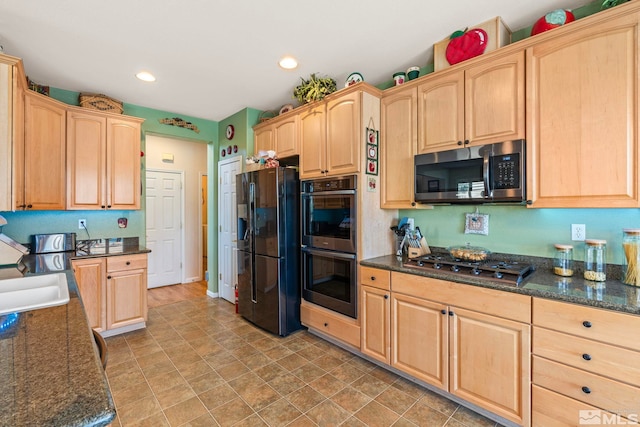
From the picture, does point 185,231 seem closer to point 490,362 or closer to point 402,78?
point 402,78

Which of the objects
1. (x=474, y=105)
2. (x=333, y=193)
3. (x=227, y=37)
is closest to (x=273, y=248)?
(x=333, y=193)

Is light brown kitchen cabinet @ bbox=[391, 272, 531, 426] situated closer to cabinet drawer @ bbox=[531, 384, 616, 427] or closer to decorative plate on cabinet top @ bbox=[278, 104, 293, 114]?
cabinet drawer @ bbox=[531, 384, 616, 427]

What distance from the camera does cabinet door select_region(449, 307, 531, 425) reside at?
1.62 meters

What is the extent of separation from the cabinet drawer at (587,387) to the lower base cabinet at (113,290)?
134 inches

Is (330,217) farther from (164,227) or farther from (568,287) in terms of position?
(164,227)

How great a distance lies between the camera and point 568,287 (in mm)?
1595

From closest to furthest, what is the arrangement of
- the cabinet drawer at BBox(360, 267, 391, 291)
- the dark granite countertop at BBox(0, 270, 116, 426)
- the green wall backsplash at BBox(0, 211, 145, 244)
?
the dark granite countertop at BBox(0, 270, 116, 426)
the cabinet drawer at BBox(360, 267, 391, 291)
the green wall backsplash at BBox(0, 211, 145, 244)

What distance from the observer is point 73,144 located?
2883 millimetres

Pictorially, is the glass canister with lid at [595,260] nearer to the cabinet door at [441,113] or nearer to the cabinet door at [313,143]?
the cabinet door at [441,113]

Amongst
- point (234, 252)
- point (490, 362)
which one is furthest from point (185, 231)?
point (490, 362)

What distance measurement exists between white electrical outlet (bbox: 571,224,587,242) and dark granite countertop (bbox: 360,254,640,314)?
16 centimetres

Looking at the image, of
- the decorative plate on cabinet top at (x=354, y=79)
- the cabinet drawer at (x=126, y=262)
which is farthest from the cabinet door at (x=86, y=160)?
the decorative plate on cabinet top at (x=354, y=79)

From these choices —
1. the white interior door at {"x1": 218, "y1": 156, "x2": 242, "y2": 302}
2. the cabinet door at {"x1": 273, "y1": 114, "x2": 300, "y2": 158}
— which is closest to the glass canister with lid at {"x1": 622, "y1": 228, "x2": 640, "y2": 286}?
the cabinet door at {"x1": 273, "y1": 114, "x2": 300, "y2": 158}

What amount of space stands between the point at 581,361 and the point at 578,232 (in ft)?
2.73
